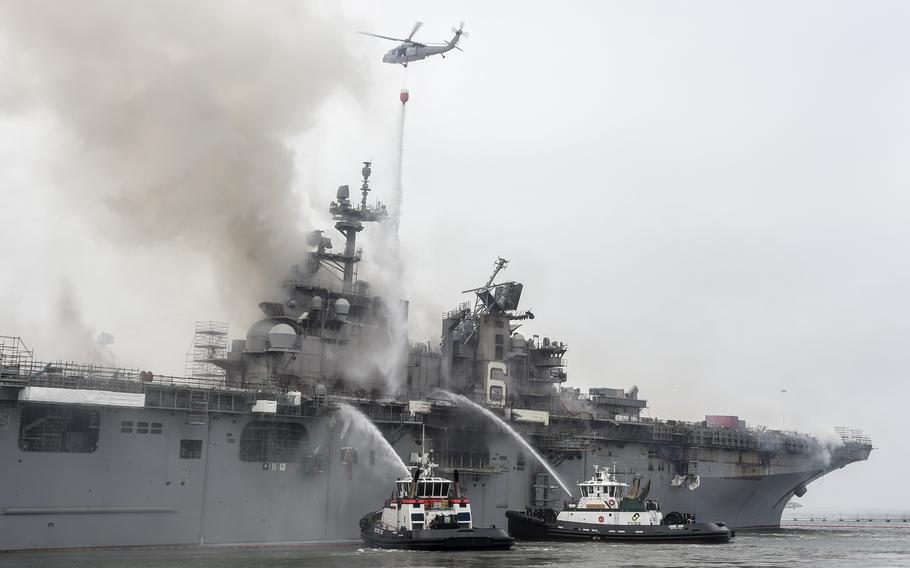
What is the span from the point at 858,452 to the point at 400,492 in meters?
39.0

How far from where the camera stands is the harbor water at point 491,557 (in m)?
30.7

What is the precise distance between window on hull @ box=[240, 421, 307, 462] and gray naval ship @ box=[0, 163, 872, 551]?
2.7 inches

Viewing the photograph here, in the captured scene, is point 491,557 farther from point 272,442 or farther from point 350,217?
point 350,217

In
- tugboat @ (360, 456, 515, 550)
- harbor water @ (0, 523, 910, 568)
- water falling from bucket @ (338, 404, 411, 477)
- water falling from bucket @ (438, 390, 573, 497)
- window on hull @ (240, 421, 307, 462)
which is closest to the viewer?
harbor water @ (0, 523, 910, 568)

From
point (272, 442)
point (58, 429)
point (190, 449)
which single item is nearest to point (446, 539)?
point (272, 442)

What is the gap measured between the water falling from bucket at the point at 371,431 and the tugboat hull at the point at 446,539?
5678mm

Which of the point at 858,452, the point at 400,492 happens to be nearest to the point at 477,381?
the point at 400,492

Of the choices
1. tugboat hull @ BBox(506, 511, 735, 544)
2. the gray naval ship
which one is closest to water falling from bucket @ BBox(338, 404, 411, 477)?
the gray naval ship

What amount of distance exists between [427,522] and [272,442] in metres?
8.33

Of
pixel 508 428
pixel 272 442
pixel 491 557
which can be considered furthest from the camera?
pixel 508 428

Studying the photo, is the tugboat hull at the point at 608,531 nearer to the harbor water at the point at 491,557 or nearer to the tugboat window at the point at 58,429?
the harbor water at the point at 491,557

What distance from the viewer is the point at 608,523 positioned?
42.2 metres

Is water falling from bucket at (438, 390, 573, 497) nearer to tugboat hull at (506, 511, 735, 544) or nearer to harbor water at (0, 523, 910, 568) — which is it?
tugboat hull at (506, 511, 735, 544)

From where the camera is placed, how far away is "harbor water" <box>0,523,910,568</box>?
3073 centimetres
